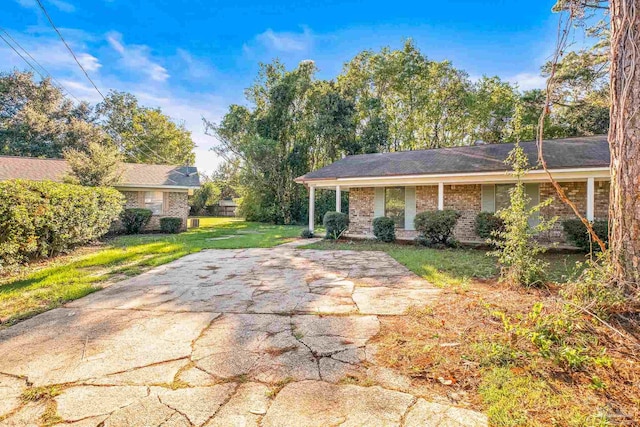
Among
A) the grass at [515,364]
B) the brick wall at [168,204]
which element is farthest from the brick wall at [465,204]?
the brick wall at [168,204]

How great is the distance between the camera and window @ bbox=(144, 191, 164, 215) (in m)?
15.8

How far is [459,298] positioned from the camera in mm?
4180

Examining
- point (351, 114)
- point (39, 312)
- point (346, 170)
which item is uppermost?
point (351, 114)

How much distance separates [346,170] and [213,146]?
1479 centimetres

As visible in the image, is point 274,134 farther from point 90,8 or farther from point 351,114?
point 90,8

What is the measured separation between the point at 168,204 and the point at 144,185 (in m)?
1.50

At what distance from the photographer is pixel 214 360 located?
8.25 feet

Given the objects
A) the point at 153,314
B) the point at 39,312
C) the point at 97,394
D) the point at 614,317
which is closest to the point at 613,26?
the point at 614,317

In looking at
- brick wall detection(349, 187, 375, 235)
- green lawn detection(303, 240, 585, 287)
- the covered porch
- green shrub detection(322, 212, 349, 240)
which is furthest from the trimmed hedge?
brick wall detection(349, 187, 375, 235)

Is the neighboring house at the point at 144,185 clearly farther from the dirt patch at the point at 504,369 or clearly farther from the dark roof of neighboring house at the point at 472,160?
the dirt patch at the point at 504,369

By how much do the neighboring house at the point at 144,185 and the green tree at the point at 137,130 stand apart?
59.9 ft

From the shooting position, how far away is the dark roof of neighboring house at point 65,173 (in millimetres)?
14695

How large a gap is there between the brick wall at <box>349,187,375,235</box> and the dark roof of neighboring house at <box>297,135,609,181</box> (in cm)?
100

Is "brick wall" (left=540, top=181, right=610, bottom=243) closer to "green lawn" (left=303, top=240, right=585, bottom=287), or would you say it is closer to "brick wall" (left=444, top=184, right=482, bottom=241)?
"green lawn" (left=303, top=240, right=585, bottom=287)
